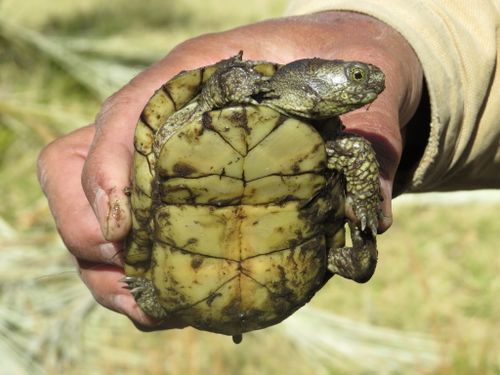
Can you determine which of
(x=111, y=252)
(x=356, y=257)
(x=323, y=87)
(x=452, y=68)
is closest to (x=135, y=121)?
(x=111, y=252)

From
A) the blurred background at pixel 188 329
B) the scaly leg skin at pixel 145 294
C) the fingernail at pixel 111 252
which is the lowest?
the blurred background at pixel 188 329

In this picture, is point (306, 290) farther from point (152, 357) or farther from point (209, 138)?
point (152, 357)

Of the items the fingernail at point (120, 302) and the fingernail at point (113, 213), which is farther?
the fingernail at point (120, 302)

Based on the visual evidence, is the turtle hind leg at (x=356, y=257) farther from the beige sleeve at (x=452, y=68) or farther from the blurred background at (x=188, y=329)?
the blurred background at (x=188, y=329)

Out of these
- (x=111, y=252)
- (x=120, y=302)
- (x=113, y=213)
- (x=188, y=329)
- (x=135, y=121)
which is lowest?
(x=188, y=329)

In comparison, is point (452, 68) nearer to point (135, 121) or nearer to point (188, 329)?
point (135, 121)

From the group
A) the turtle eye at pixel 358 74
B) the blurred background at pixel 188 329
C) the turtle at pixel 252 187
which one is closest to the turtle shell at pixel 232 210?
the turtle at pixel 252 187

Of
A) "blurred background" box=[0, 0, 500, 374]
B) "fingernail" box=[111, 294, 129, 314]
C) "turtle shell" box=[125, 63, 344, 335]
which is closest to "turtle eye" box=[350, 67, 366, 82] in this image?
"turtle shell" box=[125, 63, 344, 335]

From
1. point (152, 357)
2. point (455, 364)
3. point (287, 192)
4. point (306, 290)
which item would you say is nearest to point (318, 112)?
point (287, 192)
